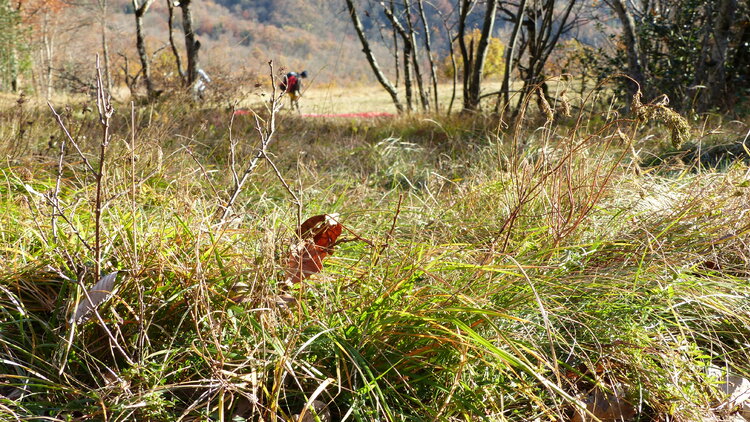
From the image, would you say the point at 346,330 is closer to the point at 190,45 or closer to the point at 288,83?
the point at 288,83

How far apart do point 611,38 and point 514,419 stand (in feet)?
30.4

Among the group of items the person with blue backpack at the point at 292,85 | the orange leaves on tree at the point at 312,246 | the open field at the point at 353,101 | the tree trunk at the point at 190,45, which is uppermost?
the tree trunk at the point at 190,45

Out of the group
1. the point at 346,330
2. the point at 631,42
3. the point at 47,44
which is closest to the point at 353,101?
the point at 631,42

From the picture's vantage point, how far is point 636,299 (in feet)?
5.80

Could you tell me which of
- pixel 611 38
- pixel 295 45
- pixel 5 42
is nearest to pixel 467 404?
pixel 611 38

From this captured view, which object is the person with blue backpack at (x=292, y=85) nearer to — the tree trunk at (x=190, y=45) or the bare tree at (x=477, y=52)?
the tree trunk at (x=190, y=45)

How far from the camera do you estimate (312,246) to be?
1.69 m

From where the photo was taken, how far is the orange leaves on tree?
1.61m

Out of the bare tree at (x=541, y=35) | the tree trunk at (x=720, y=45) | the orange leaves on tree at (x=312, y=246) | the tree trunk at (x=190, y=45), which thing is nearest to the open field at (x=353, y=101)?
the bare tree at (x=541, y=35)

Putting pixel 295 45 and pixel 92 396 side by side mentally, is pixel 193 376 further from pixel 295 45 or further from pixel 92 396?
pixel 295 45

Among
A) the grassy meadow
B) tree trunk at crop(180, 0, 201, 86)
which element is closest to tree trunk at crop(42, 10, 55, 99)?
tree trunk at crop(180, 0, 201, 86)

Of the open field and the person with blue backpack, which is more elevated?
the person with blue backpack

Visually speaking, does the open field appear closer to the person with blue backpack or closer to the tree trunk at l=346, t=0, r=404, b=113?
the person with blue backpack

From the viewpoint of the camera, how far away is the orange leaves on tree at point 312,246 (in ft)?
5.29
